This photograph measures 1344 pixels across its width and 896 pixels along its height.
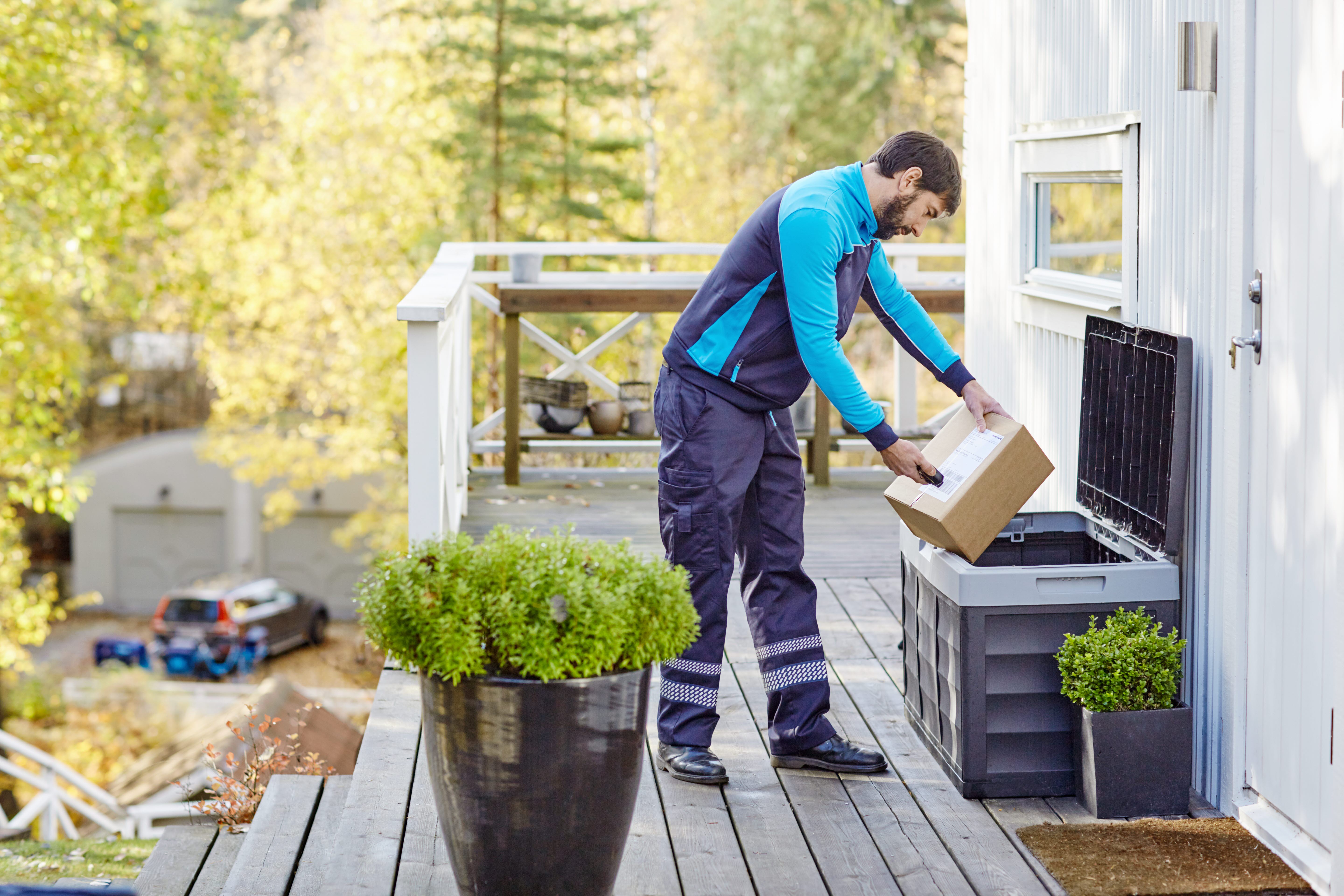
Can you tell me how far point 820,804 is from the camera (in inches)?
120

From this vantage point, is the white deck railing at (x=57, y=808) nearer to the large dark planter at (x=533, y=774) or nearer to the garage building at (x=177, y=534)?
the large dark planter at (x=533, y=774)

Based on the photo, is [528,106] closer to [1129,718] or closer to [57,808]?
[57,808]

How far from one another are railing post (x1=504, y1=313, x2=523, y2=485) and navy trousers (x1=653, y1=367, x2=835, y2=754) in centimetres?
350

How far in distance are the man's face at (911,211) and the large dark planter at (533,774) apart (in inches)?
48.0

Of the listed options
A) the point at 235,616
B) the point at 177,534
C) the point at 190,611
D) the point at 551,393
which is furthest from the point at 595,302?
the point at 177,534

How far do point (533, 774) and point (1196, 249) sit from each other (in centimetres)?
A: 189

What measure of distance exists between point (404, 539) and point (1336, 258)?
14.3 m

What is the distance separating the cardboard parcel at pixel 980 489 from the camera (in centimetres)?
306

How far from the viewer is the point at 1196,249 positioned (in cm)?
301

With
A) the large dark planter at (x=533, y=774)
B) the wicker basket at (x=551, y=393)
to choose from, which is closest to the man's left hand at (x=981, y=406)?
the large dark planter at (x=533, y=774)

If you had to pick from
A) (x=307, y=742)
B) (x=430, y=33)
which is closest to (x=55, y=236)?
(x=307, y=742)

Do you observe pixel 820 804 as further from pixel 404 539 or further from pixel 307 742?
pixel 404 539

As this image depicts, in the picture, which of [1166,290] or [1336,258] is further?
[1166,290]

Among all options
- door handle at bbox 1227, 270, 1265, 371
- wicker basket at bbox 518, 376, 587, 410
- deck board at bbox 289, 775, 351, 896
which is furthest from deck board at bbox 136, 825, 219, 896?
wicker basket at bbox 518, 376, 587, 410
